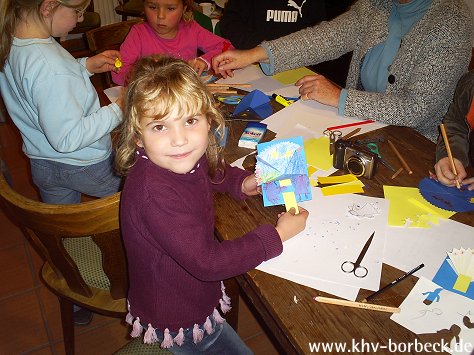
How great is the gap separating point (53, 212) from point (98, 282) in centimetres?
43

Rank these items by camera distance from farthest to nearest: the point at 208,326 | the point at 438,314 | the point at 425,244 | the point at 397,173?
the point at 397,173 → the point at 208,326 → the point at 425,244 → the point at 438,314

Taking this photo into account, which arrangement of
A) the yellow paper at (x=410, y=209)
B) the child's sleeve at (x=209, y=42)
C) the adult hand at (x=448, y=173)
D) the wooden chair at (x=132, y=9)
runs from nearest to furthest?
the yellow paper at (x=410, y=209)
the adult hand at (x=448, y=173)
the child's sleeve at (x=209, y=42)
the wooden chair at (x=132, y=9)

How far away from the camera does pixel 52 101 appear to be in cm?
122

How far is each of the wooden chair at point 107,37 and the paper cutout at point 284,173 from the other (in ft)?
3.84

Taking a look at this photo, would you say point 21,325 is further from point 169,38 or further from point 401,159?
point 401,159

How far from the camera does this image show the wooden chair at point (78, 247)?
3.14ft

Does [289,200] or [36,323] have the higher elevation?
[289,200]

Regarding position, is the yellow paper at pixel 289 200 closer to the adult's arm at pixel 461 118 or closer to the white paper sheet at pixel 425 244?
the white paper sheet at pixel 425 244

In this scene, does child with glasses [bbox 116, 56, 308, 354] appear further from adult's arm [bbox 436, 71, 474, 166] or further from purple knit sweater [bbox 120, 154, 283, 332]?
adult's arm [bbox 436, 71, 474, 166]

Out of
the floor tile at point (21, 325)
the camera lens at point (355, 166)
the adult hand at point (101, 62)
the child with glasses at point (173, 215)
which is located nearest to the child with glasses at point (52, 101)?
the adult hand at point (101, 62)

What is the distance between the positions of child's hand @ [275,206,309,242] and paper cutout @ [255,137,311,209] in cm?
7

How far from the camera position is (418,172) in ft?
3.86

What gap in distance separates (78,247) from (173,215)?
0.68 meters

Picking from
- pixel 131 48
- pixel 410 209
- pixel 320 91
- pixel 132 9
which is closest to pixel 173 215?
pixel 410 209
